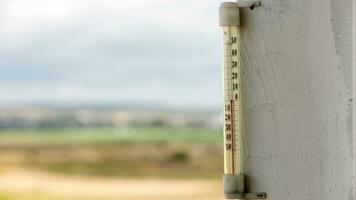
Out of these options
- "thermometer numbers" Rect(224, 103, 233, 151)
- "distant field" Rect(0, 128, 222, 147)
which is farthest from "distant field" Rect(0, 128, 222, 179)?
"thermometer numbers" Rect(224, 103, 233, 151)

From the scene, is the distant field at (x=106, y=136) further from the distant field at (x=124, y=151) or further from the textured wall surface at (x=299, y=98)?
the textured wall surface at (x=299, y=98)

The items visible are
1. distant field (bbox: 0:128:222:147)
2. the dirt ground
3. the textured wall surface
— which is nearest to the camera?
the textured wall surface

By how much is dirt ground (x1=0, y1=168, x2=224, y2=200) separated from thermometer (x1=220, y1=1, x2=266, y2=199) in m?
4.86

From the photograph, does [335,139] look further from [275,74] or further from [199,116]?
[199,116]

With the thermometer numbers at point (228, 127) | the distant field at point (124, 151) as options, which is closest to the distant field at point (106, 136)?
the distant field at point (124, 151)

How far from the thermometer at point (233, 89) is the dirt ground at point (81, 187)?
486cm

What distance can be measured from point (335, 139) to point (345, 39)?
119 millimetres

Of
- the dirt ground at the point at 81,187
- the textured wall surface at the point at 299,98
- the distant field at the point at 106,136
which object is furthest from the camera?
the dirt ground at the point at 81,187

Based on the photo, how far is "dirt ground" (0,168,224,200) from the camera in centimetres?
581

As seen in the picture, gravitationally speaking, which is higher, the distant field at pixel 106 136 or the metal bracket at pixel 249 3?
the distant field at pixel 106 136

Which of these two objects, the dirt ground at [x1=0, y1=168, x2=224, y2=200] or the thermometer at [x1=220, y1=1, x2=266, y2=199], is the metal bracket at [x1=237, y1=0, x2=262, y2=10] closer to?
the thermometer at [x1=220, y1=1, x2=266, y2=199]

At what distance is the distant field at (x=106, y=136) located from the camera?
5.57 m

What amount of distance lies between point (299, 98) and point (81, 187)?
5.30 m

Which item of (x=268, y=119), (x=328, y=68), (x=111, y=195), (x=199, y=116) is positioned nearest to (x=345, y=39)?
(x=328, y=68)
